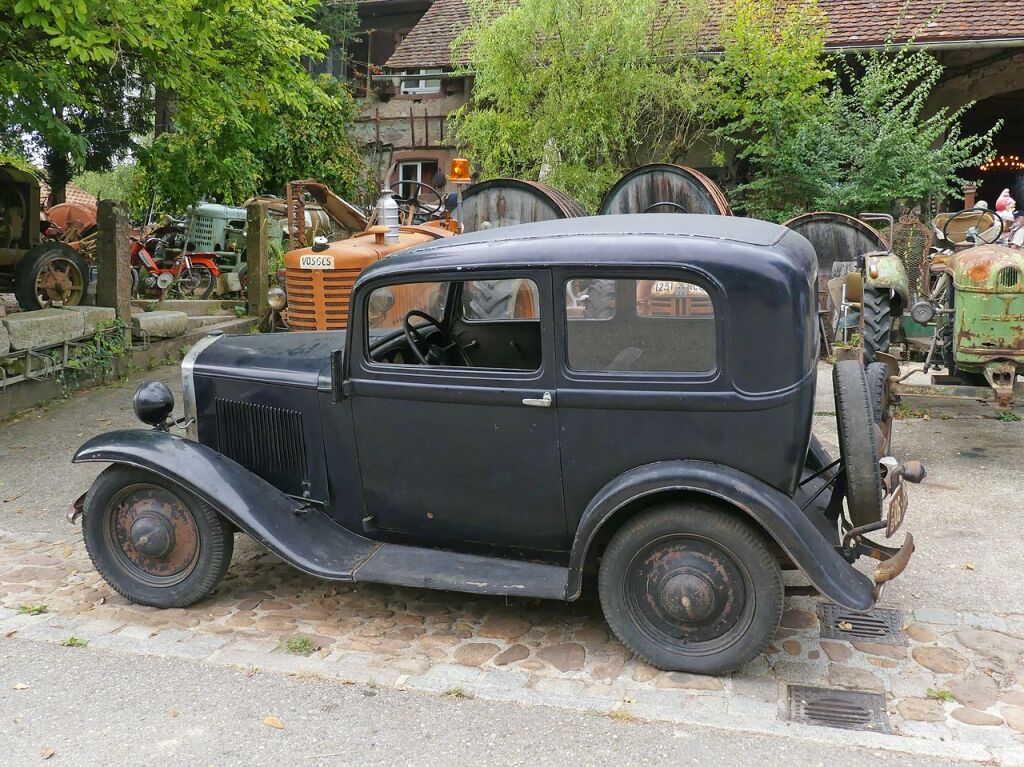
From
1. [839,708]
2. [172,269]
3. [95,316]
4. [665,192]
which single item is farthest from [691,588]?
[172,269]

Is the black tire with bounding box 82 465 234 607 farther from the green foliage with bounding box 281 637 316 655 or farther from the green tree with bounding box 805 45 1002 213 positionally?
the green tree with bounding box 805 45 1002 213

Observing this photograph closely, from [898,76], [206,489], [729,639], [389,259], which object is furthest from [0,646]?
[898,76]

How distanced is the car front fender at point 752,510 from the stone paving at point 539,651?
49cm

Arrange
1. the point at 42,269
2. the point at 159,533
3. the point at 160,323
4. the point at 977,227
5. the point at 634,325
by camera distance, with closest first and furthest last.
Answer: the point at 634,325 < the point at 159,533 < the point at 977,227 < the point at 42,269 < the point at 160,323

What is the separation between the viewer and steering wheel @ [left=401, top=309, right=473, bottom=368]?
4301 millimetres

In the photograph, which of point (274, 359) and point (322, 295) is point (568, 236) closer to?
point (274, 359)

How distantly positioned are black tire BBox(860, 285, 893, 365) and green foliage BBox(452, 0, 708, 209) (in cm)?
561

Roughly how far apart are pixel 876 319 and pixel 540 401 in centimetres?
538

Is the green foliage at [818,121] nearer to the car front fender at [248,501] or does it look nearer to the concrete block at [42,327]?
the concrete block at [42,327]

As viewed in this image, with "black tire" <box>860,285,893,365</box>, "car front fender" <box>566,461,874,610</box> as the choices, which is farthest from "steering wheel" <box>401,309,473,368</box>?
"black tire" <box>860,285,893,365</box>

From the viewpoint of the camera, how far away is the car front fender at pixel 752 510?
347 cm

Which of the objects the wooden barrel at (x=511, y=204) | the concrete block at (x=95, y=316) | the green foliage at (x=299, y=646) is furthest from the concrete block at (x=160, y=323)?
the green foliage at (x=299, y=646)

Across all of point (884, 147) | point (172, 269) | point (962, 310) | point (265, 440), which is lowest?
point (265, 440)

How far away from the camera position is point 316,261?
28.2ft
